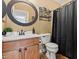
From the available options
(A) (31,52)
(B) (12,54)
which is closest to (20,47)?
(B) (12,54)

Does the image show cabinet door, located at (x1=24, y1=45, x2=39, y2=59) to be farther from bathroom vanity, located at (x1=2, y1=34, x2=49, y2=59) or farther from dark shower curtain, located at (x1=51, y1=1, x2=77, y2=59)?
dark shower curtain, located at (x1=51, y1=1, x2=77, y2=59)

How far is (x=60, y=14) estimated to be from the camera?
316 cm

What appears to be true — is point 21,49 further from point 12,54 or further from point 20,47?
point 12,54

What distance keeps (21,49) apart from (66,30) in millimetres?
1397

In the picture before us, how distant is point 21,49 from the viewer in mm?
1939

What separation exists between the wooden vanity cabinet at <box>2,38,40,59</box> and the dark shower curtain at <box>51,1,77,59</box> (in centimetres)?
89

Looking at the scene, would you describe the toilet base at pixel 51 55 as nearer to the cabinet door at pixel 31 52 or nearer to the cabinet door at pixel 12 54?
the cabinet door at pixel 31 52

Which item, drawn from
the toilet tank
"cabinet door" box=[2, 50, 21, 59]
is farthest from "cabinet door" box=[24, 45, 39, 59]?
the toilet tank

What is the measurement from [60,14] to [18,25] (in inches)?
50.7

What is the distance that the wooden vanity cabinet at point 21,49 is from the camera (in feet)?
5.54

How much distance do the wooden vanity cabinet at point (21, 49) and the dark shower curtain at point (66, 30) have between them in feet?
2.92

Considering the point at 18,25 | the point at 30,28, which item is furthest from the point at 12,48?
the point at 30,28

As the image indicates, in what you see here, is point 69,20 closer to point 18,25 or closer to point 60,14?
point 60,14

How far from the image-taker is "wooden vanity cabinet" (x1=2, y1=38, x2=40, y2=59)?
169cm
